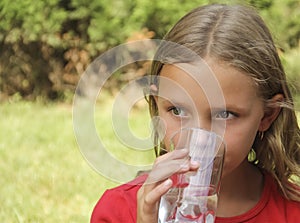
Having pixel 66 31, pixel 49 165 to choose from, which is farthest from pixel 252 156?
pixel 66 31

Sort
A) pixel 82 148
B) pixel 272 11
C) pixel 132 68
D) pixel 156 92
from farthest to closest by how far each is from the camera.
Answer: pixel 132 68 < pixel 272 11 < pixel 156 92 < pixel 82 148

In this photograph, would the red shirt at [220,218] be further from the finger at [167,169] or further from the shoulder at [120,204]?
the finger at [167,169]

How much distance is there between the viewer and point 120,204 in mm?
2641

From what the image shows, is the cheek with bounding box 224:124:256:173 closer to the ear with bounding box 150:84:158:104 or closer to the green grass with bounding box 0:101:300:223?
the ear with bounding box 150:84:158:104

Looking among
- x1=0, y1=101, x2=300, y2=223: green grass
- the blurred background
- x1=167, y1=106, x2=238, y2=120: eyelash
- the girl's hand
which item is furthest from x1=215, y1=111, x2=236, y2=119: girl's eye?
the blurred background

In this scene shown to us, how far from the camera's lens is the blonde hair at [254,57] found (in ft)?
8.09

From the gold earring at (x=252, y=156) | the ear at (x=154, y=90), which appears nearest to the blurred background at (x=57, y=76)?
the gold earring at (x=252, y=156)

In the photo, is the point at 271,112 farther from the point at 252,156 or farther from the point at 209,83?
the point at 209,83

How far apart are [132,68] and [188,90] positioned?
432 cm

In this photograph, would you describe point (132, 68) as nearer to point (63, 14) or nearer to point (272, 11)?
point (63, 14)

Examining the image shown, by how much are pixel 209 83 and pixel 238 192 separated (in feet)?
1.88

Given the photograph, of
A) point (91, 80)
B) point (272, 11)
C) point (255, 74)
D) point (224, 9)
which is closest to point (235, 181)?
point (255, 74)

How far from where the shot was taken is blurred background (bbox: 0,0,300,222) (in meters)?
4.38

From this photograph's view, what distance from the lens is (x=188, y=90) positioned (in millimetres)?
2279
